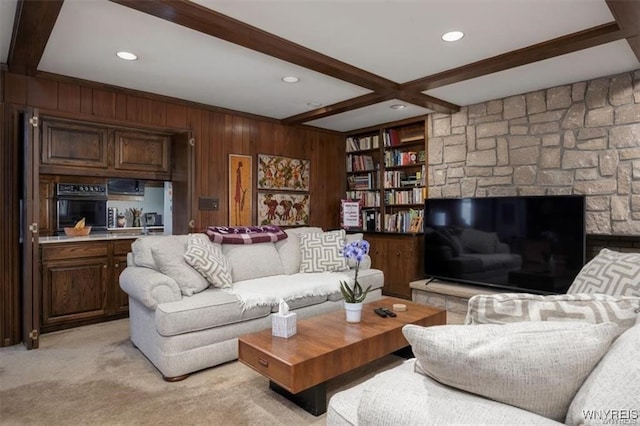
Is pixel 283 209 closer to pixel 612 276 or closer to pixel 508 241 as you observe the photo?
pixel 508 241

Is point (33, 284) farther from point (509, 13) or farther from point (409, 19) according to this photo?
point (509, 13)

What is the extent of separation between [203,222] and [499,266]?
10.9 feet

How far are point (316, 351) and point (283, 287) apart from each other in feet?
3.80

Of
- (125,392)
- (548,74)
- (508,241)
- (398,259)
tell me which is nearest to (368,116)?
(398,259)

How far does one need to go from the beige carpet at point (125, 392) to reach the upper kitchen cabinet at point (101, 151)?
5.75 ft

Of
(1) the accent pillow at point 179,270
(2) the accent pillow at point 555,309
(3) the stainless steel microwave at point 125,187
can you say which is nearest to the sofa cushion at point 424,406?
(2) the accent pillow at point 555,309

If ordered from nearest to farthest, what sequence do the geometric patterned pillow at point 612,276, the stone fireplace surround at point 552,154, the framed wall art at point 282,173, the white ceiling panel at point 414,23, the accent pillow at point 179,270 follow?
the geometric patterned pillow at point 612,276 < the white ceiling panel at point 414,23 < the accent pillow at point 179,270 < the stone fireplace surround at point 552,154 < the framed wall art at point 282,173

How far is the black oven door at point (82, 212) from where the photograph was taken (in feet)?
13.6

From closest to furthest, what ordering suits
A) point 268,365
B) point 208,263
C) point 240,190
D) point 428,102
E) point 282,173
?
point 268,365
point 208,263
point 428,102
point 240,190
point 282,173

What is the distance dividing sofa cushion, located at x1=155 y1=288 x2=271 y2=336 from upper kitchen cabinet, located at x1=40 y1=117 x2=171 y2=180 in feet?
6.69

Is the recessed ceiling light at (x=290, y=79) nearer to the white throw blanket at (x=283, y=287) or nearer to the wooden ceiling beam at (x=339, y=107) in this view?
the wooden ceiling beam at (x=339, y=107)

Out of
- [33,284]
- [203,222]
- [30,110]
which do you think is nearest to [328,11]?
[30,110]

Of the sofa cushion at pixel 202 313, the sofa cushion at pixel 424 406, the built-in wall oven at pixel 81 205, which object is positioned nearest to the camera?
the sofa cushion at pixel 424 406

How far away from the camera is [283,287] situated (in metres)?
3.09
